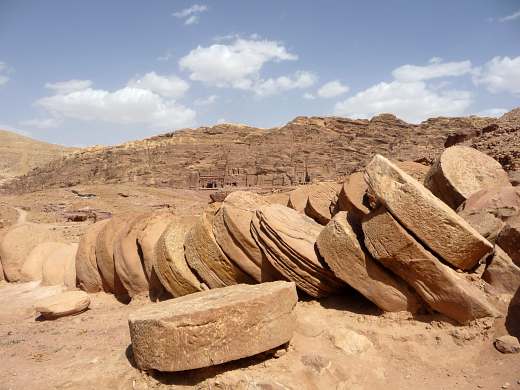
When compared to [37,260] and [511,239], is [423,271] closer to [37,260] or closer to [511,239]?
[511,239]

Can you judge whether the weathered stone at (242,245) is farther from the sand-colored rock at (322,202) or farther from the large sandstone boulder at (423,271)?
the sand-colored rock at (322,202)

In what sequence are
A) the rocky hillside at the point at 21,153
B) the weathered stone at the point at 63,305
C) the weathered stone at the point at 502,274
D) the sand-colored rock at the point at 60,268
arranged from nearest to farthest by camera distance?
the weathered stone at the point at 502,274, the weathered stone at the point at 63,305, the sand-colored rock at the point at 60,268, the rocky hillside at the point at 21,153

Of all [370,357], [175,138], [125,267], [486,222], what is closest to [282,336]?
[370,357]

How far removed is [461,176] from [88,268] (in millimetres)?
6626

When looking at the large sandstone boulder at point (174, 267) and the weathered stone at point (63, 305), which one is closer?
the large sandstone boulder at point (174, 267)

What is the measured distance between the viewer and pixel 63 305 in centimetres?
664

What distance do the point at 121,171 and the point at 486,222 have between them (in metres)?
46.3

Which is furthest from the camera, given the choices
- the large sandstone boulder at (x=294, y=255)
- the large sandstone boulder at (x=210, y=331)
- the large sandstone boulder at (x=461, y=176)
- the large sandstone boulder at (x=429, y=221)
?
the large sandstone boulder at (x=461, y=176)

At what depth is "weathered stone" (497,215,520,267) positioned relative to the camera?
4551 mm

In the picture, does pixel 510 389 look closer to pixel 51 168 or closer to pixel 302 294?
pixel 302 294

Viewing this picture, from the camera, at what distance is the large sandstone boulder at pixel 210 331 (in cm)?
358

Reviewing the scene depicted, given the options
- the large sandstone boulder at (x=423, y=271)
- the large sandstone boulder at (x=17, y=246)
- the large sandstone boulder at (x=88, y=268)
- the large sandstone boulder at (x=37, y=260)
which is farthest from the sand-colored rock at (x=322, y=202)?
the large sandstone boulder at (x=17, y=246)

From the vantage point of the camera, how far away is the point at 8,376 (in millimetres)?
4242

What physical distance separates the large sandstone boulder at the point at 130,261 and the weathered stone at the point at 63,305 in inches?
27.7
